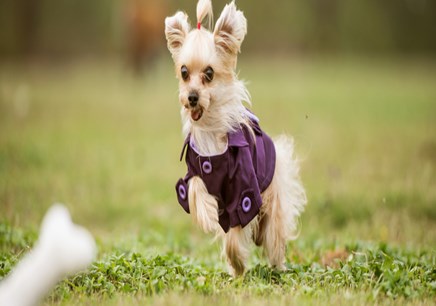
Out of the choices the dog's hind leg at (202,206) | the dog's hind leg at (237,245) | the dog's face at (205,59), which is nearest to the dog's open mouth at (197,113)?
the dog's face at (205,59)

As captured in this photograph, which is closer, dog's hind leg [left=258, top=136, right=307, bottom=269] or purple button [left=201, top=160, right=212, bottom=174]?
purple button [left=201, top=160, right=212, bottom=174]

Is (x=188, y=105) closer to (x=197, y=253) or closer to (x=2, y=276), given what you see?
(x=2, y=276)

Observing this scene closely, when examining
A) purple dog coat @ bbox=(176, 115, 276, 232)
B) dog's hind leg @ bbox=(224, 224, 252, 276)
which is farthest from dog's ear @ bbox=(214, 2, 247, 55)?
dog's hind leg @ bbox=(224, 224, 252, 276)

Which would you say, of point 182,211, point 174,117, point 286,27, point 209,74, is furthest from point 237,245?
point 286,27

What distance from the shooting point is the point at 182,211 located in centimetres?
793

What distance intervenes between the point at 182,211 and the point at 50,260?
5.05 meters

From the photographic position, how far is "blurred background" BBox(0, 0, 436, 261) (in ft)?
24.3

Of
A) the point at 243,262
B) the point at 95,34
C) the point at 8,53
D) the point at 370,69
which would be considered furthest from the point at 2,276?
the point at 95,34

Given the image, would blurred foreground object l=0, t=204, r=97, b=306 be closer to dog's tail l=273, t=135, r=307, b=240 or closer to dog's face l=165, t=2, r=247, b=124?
dog's face l=165, t=2, r=247, b=124

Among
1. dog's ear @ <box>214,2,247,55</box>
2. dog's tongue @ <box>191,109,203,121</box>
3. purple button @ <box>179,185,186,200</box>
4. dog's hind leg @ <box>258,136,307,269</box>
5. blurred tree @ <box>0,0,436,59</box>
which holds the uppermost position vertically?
blurred tree @ <box>0,0,436,59</box>

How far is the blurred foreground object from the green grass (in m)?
0.94

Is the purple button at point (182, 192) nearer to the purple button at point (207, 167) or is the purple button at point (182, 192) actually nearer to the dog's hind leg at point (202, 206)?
the dog's hind leg at point (202, 206)

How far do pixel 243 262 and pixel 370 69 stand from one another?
28.4 metres

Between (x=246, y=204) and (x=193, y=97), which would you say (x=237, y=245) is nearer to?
(x=246, y=204)
